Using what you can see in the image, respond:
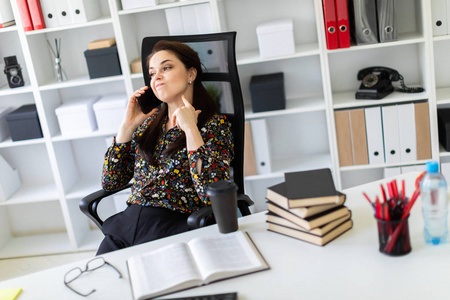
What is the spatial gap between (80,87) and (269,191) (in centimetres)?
230

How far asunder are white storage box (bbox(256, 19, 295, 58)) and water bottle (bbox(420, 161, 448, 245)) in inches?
68.0

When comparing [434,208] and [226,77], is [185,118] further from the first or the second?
[434,208]

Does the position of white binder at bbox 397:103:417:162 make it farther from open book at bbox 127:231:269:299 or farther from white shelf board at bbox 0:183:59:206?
white shelf board at bbox 0:183:59:206

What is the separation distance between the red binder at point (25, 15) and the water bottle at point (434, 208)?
2.49 meters

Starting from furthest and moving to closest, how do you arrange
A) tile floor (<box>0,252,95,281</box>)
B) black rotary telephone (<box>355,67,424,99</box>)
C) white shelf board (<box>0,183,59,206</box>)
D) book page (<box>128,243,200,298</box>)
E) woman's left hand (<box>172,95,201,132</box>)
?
white shelf board (<box>0,183,59,206</box>)
tile floor (<box>0,252,95,281</box>)
black rotary telephone (<box>355,67,424,99</box>)
woman's left hand (<box>172,95,201,132</box>)
book page (<box>128,243,200,298</box>)

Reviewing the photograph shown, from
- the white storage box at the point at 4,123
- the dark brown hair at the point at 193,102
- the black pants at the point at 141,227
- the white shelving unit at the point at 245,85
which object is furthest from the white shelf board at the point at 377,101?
the white storage box at the point at 4,123

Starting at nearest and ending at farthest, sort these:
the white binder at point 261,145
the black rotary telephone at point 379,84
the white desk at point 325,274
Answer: the white desk at point 325,274
the black rotary telephone at point 379,84
the white binder at point 261,145

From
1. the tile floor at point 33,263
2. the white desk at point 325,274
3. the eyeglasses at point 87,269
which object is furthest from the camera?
the tile floor at point 33,263

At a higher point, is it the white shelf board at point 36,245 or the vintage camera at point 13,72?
the vintage camera at point 13,72

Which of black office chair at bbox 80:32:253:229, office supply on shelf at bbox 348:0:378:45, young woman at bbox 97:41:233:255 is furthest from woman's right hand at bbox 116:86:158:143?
office supply on shelf at bbox 348:0:378:45

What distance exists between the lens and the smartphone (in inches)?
99.5

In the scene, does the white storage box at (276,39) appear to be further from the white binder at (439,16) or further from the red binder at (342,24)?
the white binder at (439,16)

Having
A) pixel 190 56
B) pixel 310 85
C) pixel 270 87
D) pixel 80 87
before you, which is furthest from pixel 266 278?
pixel 80 87

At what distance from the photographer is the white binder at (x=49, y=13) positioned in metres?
3.28
